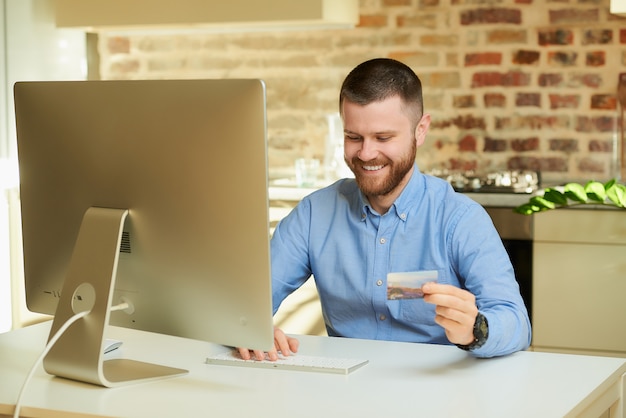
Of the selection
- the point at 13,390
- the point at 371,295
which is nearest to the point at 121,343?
the point at 13,390

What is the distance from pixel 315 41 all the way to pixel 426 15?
20.9 inches

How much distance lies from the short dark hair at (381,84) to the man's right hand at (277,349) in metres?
0.56

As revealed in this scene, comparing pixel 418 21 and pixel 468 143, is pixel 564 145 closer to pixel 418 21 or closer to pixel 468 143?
pixel 468 143

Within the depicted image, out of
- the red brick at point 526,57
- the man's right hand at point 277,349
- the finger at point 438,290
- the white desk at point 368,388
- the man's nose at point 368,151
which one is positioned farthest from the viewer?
the red brick at point 526,57

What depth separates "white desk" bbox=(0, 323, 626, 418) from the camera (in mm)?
1640

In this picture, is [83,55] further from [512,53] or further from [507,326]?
[507,326]

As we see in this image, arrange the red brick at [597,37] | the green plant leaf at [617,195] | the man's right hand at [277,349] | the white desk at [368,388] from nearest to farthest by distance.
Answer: the white desk at [368,388] < the man's right hand at [277,349] < the green plant leaf at [617,195] < the red brick at [597,37]

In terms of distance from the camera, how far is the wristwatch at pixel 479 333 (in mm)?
1857

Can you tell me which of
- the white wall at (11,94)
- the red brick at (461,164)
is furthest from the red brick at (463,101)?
the white wall at (11,94)

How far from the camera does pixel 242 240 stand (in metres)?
1.70

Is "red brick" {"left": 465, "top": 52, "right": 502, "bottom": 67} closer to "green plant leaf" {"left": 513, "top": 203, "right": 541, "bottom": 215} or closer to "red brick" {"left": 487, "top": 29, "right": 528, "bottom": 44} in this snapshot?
"red brick" {"left": 487, "top": 29, "right": 528, "bottom": 44}

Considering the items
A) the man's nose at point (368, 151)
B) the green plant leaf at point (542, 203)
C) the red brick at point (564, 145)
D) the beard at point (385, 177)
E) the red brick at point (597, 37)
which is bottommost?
the green plant leaf at point (542, 203)

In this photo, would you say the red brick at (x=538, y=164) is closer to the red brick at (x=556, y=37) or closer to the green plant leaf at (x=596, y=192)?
the red brick at (x=556, y=37)

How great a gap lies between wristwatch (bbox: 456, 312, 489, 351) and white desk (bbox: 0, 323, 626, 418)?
45 mm
